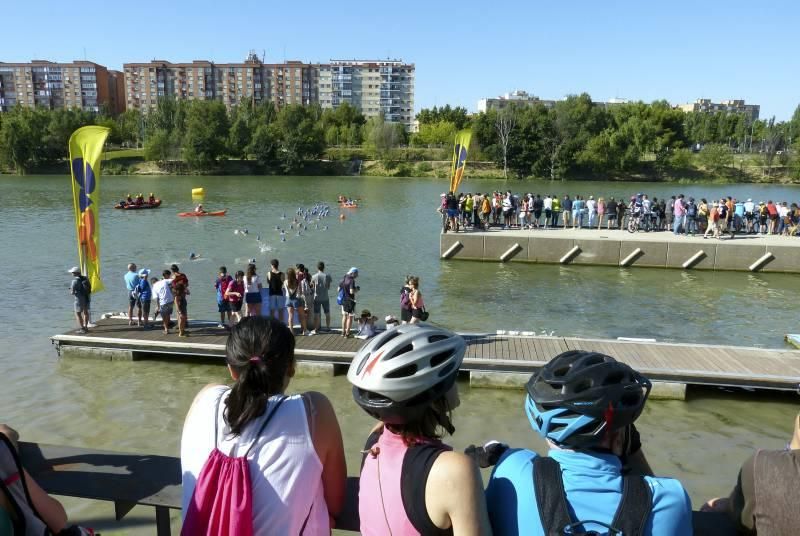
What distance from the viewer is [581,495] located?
6.18 feet

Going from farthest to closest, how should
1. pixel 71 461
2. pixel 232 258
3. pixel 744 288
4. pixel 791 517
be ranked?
pixel 232 258 < pixel 744 288 < pixel 71 461 < pixel 791 517

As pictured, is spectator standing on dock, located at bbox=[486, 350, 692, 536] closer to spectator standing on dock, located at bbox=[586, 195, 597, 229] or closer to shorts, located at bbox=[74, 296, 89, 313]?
shorts, located at bbox=[74, 296, 89, 313]

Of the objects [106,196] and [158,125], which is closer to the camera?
[106,196]

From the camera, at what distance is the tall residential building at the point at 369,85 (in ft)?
581

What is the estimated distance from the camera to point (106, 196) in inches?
2277

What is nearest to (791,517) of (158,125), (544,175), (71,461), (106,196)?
(71,461)

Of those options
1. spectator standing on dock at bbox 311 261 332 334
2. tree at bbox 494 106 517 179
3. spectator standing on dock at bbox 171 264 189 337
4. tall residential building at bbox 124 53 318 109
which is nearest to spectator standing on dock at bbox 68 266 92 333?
spectator standing on dock at bbox 171 264 189 337

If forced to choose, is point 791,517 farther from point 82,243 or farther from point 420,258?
point 420,258

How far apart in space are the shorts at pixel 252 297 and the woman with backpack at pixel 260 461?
11617mm

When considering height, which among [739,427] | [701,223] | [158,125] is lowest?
[739,427]

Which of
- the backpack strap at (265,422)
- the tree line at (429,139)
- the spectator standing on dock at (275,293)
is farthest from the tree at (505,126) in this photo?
the backpack strap at (265,422)

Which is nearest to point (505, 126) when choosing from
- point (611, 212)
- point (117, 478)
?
point (611, 212)

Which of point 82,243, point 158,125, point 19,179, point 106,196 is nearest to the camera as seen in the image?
point 82,243

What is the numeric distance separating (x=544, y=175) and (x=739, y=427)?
82.7 metres
